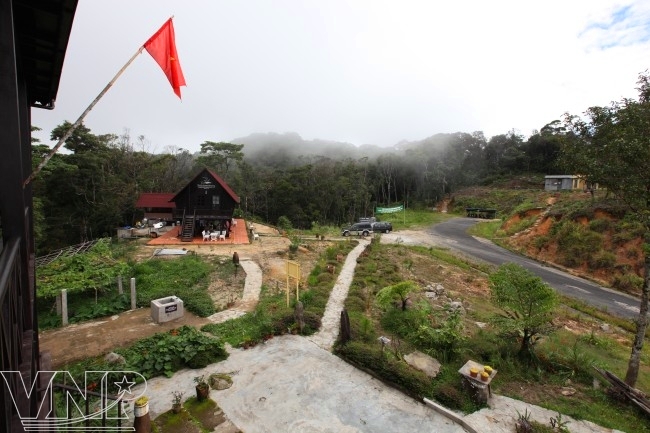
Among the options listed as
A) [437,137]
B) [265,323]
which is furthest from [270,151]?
[265,323]

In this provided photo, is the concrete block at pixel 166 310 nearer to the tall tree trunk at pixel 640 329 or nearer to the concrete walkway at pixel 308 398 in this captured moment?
the concrete walkway at pixel 308 398

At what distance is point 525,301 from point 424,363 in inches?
133

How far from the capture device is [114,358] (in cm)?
852

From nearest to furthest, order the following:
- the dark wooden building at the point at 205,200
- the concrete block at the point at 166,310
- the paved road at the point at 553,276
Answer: the concrete block at the point at 166,310 → the paved road at the point at 553,276 → the dark wooden building at the point at 205,200

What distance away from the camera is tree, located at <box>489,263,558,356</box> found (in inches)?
356

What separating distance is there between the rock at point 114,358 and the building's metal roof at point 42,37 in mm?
6570

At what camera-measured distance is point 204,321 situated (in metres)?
11.5

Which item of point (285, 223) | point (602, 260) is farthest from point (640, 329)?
point (285, 223)

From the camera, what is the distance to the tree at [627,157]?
26.5 ft

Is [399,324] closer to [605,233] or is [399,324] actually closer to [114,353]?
[114,353]

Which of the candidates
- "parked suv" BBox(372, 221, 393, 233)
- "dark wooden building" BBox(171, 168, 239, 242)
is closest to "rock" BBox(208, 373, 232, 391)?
"dark wooden building" BBox(171, 168, 239, 242)

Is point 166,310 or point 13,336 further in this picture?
point 166,310

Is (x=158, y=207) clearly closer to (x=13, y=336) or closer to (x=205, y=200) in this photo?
(x=205, y=200)

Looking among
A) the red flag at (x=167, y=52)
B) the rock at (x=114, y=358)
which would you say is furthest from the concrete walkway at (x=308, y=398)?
the red flag at (x=167, y=52)
